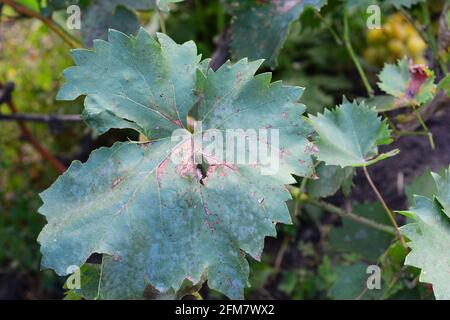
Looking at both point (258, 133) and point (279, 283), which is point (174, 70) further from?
point (279, 283)

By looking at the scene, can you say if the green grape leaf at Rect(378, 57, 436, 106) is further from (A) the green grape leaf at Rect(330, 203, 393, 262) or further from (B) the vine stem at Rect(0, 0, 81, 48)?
(B) the vine stem at Rect(0, 0, 81, 48)

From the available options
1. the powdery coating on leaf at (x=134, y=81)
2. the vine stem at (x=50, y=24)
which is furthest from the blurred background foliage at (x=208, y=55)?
the powdery coating on leaf at (x=134, y=81)

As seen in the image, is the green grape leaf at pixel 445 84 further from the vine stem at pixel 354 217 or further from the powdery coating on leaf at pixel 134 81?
the powdery coating on leaf at pixel 134 81

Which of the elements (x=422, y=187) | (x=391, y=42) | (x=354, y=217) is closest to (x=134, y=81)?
(x=354, y=217)

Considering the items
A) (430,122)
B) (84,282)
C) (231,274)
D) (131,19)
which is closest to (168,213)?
(231,274)

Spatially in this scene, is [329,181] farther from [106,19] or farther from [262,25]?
[106,19]

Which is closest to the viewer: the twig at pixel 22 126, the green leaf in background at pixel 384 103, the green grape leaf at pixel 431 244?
the green grape leaf at pixel 431 244
